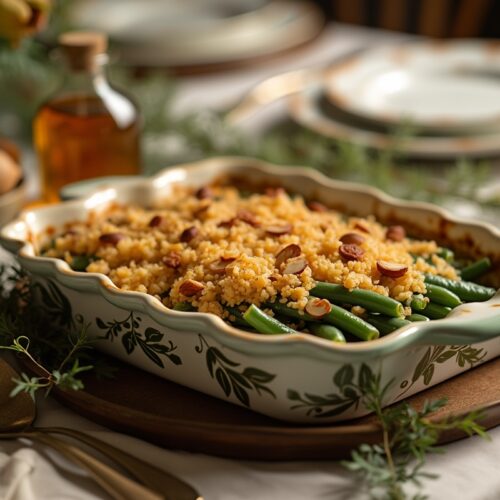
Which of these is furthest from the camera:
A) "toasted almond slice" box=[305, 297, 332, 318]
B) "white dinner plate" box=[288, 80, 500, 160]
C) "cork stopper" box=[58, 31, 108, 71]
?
"white dinner plate" box=[288, 80, 500, 160]

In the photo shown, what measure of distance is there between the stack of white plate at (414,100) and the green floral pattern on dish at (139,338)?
0.77 meters

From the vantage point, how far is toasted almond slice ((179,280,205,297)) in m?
0.95

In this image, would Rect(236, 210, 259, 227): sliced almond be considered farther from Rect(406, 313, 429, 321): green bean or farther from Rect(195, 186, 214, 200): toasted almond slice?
Rect(406, 313, 429, 321): green bean

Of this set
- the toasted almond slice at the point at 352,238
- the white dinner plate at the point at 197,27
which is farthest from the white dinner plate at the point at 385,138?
the toasted almond slice at the point at 352,238

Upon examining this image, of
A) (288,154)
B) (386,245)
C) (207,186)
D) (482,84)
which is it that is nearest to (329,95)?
(288,154)

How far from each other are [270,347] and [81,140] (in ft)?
2.43

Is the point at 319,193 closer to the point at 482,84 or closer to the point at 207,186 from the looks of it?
the point at 207,186

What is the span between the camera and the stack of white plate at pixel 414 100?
1629 millimetres

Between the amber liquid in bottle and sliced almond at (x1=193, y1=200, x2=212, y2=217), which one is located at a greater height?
sliced almond at (x1=193, y1=200, x2=212, y2=217)

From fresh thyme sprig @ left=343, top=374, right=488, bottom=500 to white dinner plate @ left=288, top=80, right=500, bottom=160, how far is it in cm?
78

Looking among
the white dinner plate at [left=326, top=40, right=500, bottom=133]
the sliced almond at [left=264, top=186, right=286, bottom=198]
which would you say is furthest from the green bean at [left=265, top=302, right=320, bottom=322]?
the white dinner plate at [left=326, top=40, right=500, bottom=133]

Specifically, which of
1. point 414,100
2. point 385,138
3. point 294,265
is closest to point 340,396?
point 294,265

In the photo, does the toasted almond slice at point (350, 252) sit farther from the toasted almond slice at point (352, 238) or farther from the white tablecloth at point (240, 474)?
the white tablecloth at point (240, 474)

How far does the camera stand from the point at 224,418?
2.99 feet
